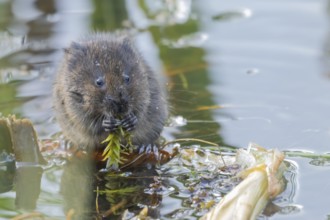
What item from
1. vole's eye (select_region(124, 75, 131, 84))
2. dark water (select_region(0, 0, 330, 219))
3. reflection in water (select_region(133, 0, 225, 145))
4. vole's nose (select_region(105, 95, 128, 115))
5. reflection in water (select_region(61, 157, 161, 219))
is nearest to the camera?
reflection in water (select_region(61, 157, 161, 219))

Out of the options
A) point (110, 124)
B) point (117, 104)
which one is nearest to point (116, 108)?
point (117, 104)

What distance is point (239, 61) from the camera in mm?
7812

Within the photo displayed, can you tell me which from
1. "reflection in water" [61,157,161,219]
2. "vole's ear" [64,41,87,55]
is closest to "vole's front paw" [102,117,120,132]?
"reflection in water" [61,157,161,219]

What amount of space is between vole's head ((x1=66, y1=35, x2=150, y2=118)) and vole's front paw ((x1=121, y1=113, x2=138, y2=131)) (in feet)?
0.19

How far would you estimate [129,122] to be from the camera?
5922 mm

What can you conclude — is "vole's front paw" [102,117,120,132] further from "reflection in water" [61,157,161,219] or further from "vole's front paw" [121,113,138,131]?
"reflection in water" [61,157,161,219]

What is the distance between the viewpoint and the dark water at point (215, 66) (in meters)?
6.10

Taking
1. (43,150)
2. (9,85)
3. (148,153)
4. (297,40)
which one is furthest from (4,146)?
(297,40)

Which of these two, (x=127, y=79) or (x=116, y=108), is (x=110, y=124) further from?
(x=127, y=79)

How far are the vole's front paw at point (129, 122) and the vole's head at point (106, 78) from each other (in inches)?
2.3

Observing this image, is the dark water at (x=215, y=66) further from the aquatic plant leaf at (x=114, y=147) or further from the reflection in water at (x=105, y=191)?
the aquatic plant leaf at (x=114, y=147)

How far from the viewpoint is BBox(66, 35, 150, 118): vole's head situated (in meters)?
5.74

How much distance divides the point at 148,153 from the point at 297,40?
246cm

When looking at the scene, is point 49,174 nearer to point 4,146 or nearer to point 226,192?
→ point 4,146
